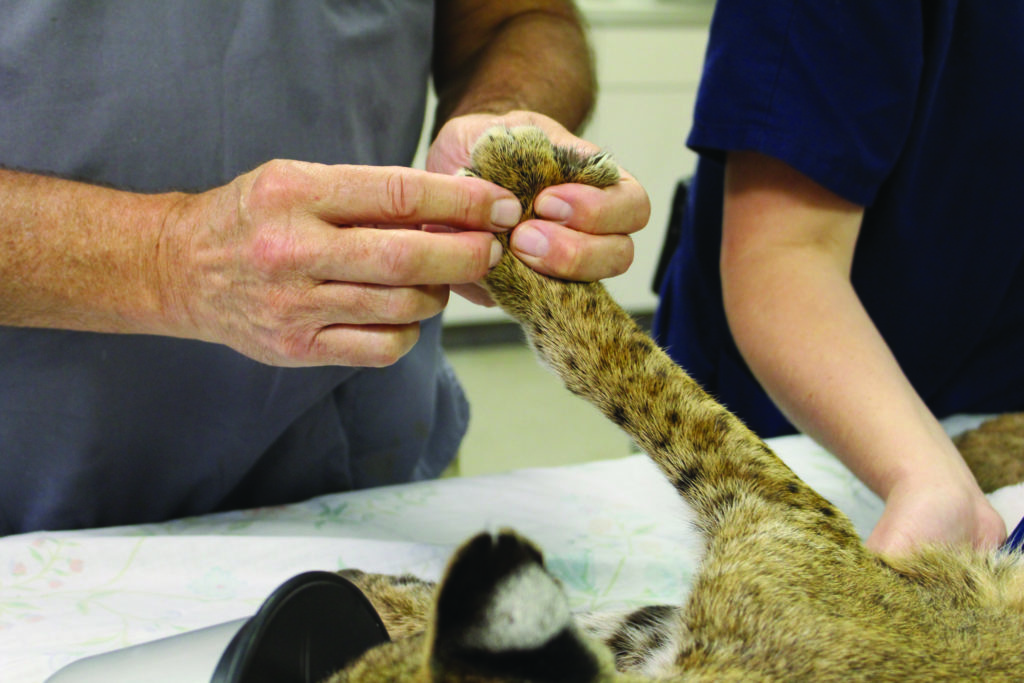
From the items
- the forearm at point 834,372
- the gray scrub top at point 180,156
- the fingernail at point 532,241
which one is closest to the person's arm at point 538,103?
the fingernail at point 532,241

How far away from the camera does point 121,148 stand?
100 cm

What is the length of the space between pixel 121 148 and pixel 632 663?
84 cm

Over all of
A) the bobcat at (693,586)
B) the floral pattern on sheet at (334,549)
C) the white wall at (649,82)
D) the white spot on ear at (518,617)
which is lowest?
the white wall at (649,82)

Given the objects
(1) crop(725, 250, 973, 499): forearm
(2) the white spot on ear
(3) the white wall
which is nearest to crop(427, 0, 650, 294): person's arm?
(1) crop(725, 250, 973, 499): forearm

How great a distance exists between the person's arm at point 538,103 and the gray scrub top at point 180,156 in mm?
125

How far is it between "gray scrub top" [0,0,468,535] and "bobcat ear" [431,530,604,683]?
2.13 feet

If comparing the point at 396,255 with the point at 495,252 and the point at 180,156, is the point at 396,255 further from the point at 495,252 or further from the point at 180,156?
the point at 180,156

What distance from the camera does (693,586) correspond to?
697 millimetres

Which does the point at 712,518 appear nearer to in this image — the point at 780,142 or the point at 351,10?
the point at 780,142

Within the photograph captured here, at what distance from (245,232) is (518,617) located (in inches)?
19.6

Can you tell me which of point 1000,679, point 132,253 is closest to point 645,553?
point 1000,679

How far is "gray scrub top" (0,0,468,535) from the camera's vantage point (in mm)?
964

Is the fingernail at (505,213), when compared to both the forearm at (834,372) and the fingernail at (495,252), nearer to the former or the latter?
the fingernail at (495,252)

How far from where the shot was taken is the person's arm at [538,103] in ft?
2.71
